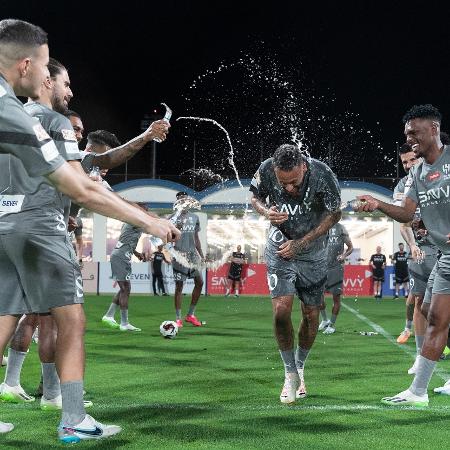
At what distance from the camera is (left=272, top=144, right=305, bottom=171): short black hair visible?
5.91 m

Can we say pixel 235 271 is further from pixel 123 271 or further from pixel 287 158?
pixel 287 158

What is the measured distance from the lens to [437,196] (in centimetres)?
595

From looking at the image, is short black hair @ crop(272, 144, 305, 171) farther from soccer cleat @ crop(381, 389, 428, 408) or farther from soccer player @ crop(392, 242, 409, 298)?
soccer player @ crop(392, 242, 409, 298)

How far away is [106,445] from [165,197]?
1179 inches

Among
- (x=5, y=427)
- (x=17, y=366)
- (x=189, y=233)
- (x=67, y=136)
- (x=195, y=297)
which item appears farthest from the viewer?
(x=189, y=233)

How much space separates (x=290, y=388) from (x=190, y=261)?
8410mm

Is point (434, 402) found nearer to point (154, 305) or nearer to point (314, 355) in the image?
point (314, 355)

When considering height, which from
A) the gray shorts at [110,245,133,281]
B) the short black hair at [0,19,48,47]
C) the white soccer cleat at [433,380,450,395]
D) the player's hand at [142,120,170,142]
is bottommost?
the white soccer cleat at [433,380,450,395]

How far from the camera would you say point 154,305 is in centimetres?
2064

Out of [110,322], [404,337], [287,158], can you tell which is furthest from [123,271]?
[287,158]

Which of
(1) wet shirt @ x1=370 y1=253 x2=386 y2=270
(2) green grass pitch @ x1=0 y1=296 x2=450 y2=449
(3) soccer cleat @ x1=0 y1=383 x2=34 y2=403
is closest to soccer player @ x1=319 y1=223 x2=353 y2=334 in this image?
(2) green grass pitch @ x1=0 y1=296 x2=450 y2=449

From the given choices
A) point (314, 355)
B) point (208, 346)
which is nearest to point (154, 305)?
point (208, 346)

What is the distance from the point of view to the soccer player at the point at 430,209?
5.71m

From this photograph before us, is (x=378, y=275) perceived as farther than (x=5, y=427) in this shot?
Yes
